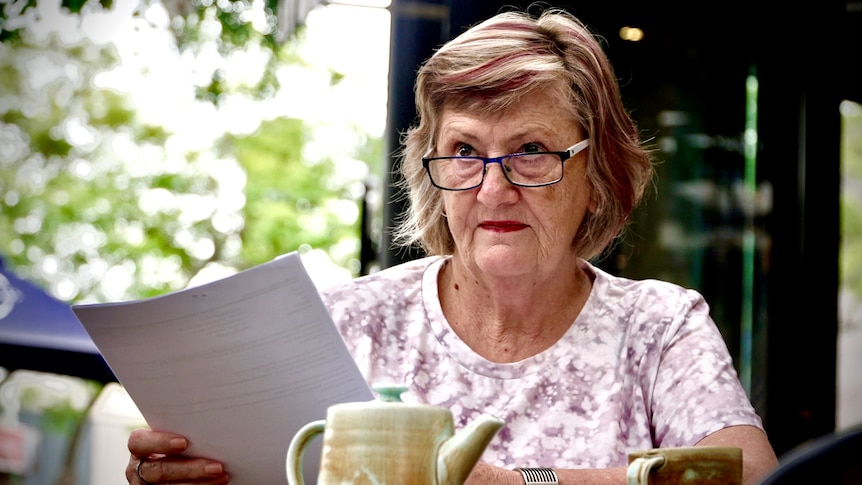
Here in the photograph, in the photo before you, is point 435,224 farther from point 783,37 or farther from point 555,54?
point 783,37

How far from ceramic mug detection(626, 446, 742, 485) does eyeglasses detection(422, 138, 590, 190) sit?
0.83m

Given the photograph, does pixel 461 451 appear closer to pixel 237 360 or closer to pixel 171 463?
pixel 237 360

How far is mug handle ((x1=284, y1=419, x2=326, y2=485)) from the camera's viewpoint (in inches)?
36.6

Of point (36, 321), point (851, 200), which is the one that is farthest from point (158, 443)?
point (851, 200)

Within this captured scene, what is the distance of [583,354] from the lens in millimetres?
1740

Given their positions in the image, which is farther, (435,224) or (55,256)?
(55,256)

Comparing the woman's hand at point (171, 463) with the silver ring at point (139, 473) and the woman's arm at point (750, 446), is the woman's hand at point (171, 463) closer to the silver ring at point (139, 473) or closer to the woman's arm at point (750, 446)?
the silver ring at point (139, 473)

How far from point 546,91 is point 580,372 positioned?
1.68 ft

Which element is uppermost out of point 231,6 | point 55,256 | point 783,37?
point 231,6

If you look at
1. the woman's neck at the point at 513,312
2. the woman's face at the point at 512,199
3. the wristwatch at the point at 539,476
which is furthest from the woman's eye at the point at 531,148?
the wristwatch at the point at 539,476

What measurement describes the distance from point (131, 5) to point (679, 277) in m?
3.76

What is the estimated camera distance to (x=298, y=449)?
0.94 meters

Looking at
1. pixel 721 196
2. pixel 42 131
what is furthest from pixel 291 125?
pixel 721 196

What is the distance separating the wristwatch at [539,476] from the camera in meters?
1.23
